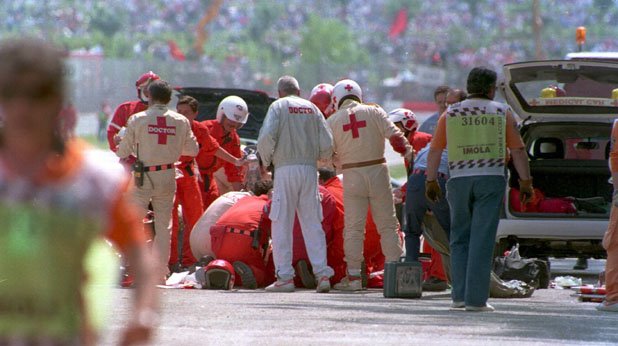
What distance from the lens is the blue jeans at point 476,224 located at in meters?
11.0

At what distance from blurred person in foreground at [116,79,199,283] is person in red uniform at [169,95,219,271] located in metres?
0.66

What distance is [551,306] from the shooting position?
12.1 metres

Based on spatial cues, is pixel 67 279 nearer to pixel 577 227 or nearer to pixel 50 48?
pixel 50 48

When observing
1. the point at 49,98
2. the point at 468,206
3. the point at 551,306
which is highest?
the point at 49,98

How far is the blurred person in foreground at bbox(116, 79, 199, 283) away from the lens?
1339 cm

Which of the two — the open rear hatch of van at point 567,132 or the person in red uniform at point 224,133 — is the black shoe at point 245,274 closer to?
the person in red uniform at point 224,133

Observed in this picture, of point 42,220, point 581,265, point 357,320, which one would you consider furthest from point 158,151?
point 42,220

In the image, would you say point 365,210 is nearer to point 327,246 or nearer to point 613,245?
point 327,246

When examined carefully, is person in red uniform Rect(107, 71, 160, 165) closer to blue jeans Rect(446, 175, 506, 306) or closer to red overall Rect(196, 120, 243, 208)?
red overall Rect(196, 120, 243, 208)

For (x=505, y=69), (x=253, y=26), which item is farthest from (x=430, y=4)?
(x=505, y=69)

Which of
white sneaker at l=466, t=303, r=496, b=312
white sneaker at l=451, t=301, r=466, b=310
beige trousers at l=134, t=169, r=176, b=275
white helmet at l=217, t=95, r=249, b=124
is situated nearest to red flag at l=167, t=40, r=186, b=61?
white helmet at l=217, t=95, r=249, b=124

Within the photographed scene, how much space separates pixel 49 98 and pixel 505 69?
1118cm

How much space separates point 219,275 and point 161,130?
4.32ft

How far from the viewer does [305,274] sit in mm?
13820
